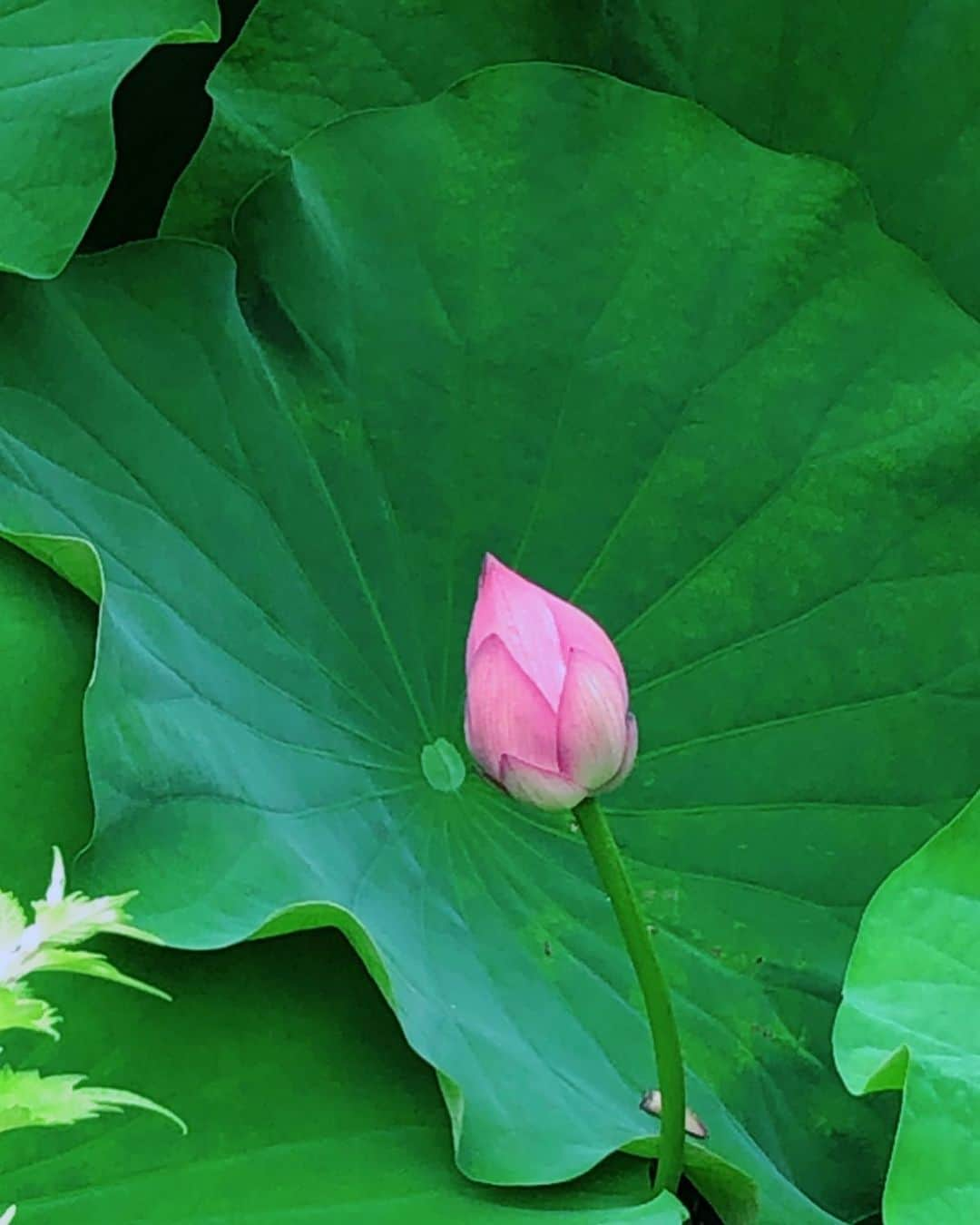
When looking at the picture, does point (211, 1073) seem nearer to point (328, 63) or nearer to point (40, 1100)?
point (40, 1100)

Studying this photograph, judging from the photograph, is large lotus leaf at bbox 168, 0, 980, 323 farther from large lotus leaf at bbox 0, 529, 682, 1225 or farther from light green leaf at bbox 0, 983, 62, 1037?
light green leaf at bbox 0, 983, 62, 1037

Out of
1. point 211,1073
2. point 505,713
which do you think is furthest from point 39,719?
point 505,713

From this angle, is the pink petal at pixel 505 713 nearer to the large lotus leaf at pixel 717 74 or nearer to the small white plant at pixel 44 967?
the small white plant at pixel 44 967

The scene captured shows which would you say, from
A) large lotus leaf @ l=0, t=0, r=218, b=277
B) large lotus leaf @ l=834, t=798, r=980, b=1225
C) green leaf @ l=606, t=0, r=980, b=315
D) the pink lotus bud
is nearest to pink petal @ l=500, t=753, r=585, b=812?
the pink lotus bud

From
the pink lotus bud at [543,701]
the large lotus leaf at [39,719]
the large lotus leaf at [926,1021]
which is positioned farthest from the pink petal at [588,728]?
the large lotus leaf at [39,719]

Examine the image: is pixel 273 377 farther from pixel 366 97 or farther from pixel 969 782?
pixel 969 782

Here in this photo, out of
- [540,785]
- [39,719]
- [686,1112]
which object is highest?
[540,785]
